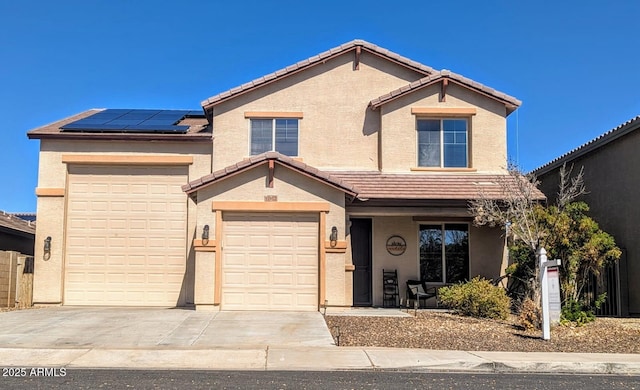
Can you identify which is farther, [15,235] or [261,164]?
[15,235]

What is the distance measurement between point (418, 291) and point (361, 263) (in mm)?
1844

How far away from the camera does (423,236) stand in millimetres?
17828

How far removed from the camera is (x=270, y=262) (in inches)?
618

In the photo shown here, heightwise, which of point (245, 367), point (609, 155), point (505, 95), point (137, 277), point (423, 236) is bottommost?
point (245, 367)

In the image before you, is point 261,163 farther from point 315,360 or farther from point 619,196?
point 619,196

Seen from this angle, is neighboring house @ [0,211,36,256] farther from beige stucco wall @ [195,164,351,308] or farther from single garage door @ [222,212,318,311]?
single garage door @ [222,212,318,311]

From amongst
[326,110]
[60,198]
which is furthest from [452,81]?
[60,198]

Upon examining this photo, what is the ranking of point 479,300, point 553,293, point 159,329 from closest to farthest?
point 159,329
point 553,293
point 479,300

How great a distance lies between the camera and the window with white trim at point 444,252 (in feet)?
58.0

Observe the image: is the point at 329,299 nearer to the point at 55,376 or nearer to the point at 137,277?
the point at 137,277

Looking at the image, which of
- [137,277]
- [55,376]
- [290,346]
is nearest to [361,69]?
[137,277]

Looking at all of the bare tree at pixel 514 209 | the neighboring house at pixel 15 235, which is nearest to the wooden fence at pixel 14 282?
the neighboring house at pixel 15 235

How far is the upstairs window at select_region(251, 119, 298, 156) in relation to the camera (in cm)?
1819

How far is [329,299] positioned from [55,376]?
25.6ft
